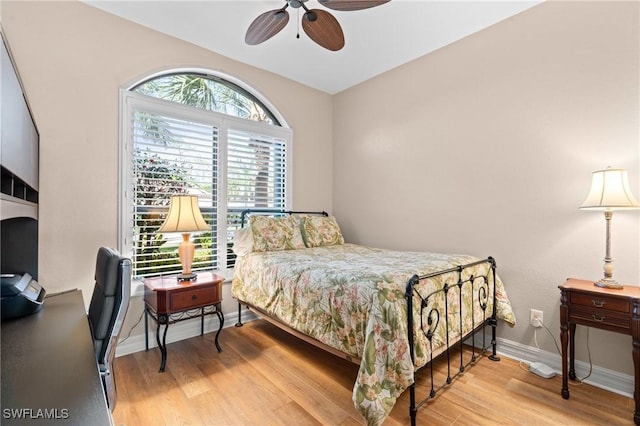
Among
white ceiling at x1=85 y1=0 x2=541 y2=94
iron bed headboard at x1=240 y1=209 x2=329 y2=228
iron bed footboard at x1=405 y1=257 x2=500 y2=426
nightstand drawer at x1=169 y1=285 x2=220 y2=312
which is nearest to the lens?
iron bed footboard at x1=405 y1=257 x2=500 y2=426

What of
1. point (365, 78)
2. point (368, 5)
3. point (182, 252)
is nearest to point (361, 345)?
point (182, 252)

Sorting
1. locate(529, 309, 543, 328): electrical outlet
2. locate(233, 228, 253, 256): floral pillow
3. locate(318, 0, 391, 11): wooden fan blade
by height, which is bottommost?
locate(529, 309, 543, 328): electrical outlet

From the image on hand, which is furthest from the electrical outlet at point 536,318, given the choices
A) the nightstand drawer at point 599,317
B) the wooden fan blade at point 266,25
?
the wooden fan blade at point 266,25

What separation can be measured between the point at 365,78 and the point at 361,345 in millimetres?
3103

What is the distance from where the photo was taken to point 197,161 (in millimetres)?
2955

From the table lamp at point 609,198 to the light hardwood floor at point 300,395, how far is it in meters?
0.78

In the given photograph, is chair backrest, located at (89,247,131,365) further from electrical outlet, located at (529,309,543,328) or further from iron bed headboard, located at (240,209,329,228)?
electrical outlet, located at (529,309,543,328)

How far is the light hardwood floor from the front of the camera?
1.73 metres

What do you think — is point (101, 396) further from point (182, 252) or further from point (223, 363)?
point (182, 252)

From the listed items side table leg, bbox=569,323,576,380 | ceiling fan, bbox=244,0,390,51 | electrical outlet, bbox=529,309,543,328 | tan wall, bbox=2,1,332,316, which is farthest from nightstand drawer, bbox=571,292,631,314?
tan wall, bbox=2,1,332,316

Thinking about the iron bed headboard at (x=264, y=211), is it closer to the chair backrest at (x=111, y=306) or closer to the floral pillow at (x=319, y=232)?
the floral pillow at (x=319, y=232)

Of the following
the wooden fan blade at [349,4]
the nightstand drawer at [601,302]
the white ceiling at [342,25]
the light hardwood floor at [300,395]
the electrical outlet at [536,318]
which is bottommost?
the light hardwood floor at [300,395]

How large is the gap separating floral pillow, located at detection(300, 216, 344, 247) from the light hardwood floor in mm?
1179

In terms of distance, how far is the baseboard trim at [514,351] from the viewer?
78.9 inches
